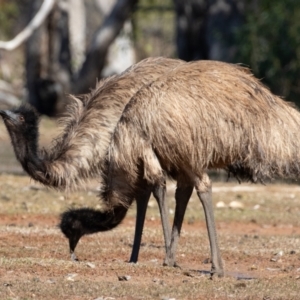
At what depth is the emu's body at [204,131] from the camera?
7.54 m

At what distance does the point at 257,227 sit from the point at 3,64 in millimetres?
25685

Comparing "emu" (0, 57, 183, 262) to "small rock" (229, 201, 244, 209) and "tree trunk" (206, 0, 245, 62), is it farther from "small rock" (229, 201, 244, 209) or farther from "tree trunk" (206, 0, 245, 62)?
"tree trunk" (206, 0, 245, 62)

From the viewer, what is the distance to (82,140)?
820 cm

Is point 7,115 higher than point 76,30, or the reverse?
point 7,115

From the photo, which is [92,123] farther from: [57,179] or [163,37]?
[163,37]

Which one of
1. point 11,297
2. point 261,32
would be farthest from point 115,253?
point 261,32

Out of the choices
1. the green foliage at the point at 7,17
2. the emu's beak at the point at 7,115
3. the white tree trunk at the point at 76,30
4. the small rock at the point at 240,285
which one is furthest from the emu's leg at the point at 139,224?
the green foliage at the point at 7,17

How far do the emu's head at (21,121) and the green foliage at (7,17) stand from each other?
27474 mm

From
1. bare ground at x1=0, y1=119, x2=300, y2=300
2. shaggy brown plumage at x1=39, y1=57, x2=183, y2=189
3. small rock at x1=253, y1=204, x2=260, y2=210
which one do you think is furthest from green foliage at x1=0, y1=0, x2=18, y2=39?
shaggy brown plumage at x1=39, y1=57, x2=183, y2=189

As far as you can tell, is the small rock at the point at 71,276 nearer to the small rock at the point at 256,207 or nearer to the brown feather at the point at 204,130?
the brown feather at the point at 204,130

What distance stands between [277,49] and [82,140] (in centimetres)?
1066

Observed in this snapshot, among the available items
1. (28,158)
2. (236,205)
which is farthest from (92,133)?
(236,205)

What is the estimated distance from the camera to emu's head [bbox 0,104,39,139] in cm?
808

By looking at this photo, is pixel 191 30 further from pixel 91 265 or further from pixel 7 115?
pixel 91 265
